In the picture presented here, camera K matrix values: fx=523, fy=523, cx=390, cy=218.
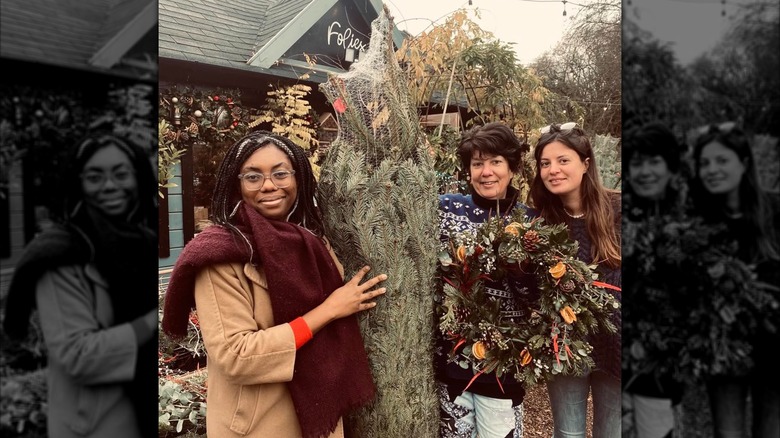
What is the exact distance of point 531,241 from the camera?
1935 mm

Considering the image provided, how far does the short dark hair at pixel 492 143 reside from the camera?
2209 mm

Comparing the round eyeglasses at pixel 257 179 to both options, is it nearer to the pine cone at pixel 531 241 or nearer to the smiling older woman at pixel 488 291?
the smiling older woman at pixel 488 291

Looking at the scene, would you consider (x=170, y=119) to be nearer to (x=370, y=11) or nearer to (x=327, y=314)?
(x=370, y=11)

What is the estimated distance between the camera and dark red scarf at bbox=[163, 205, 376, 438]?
5.59ft

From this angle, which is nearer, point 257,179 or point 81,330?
point 81,330

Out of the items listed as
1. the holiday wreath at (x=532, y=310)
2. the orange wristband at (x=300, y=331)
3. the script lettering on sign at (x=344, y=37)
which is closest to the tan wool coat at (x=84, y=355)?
the orange wristband at (x=300, y=331)

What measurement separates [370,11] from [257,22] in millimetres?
663

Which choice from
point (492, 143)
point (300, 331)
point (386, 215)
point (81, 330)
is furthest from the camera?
point (492, 143)

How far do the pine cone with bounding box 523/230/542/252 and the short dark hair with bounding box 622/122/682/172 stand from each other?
44cm

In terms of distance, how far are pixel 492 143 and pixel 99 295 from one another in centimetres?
155

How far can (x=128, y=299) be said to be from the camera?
4.47 ft

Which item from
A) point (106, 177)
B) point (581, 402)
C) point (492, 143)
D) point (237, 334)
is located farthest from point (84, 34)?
point (581, 402)

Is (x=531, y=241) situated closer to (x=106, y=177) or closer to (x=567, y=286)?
(x=567, y=286)

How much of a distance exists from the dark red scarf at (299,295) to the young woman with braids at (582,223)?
0.96 meters
